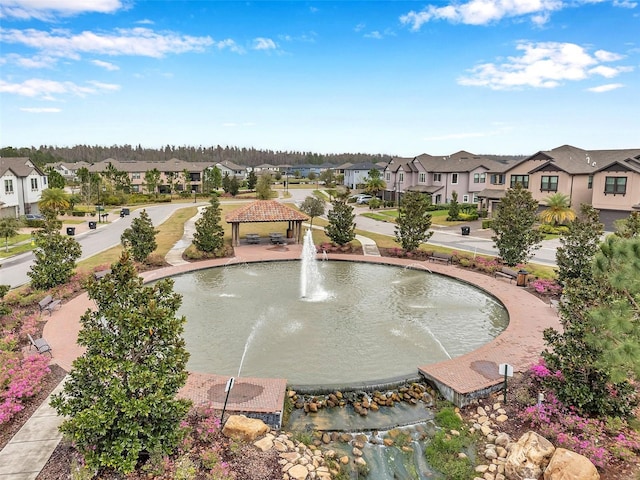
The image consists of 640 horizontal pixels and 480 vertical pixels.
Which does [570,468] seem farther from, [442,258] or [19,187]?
[19,187]

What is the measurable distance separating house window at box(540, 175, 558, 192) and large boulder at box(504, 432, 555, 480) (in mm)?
43923

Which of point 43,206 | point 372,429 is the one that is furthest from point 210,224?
point 43,206

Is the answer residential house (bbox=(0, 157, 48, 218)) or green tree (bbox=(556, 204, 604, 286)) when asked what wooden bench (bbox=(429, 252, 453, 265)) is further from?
residential house (bbox=(0, 157, 48, 218))

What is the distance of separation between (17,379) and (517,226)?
25438 millimetres

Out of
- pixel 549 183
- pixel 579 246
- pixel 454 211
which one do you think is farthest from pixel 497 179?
pixel 579 246

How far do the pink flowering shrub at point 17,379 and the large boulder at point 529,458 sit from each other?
40.5ft

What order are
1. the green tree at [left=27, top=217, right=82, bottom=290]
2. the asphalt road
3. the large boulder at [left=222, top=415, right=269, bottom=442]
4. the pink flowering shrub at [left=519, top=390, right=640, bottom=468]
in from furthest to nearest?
the asphalt road, the green tree at [left=27, top=217, right=82, bottom=290], the large boulder at [left=222, top=415, right=269, bottom=442], the pink flowering shrub at [left=519, top=390, right=640, bottom=468]

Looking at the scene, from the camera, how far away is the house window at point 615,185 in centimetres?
4122

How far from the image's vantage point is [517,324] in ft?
60.9

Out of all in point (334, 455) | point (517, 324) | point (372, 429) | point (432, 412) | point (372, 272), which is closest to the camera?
point (334, 455)

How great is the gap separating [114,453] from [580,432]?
10.8 meters

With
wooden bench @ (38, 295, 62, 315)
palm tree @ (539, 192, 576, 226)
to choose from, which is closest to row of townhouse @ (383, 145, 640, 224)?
palm tree @ (539, 192, 576, 226)

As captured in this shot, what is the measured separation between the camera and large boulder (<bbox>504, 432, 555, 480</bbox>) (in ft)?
31.3

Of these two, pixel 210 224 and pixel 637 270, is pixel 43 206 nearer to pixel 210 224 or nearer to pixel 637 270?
pixel 210 224
